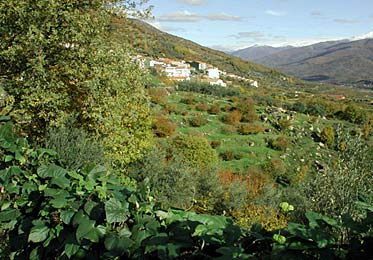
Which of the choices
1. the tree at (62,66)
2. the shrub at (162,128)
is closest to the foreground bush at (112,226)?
the tree at (62,66)

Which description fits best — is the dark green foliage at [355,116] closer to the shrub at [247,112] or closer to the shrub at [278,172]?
the shrub at [247,112]

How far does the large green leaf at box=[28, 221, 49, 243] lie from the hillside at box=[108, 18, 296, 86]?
9385 mm

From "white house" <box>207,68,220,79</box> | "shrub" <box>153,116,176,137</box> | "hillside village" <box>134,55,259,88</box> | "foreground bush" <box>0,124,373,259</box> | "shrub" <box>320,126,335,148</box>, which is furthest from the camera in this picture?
"white house" <box>207,68,220,79</box>

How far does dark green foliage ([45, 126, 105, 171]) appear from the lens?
8.56 meters

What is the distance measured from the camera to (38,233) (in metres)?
3.11

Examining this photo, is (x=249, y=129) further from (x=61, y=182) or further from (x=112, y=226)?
(x=112, y=226)

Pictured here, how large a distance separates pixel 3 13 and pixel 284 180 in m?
26.9

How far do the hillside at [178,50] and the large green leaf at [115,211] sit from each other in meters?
9.68

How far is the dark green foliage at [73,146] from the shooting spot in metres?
8.56

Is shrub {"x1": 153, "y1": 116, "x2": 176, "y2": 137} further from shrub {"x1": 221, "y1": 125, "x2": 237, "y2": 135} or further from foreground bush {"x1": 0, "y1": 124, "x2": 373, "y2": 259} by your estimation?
foreground bush {"x1": 0, "y1": 124, "x2": 373, "y2": 259}

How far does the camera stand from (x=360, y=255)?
215 cm

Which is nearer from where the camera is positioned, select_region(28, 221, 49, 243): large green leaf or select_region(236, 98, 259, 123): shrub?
select_region(28, 221, 49, 243): large green leaf

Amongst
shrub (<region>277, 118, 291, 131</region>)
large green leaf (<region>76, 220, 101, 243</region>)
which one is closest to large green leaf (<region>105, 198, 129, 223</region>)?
large green leaf (<region>76, 220, 101, 243</region>)

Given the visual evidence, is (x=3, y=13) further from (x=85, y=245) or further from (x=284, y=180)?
(x=284, y=180)
